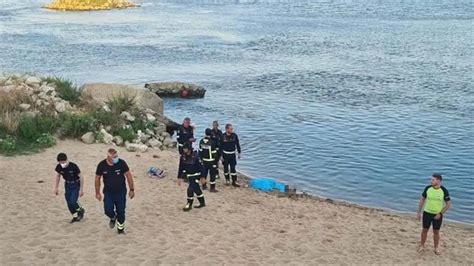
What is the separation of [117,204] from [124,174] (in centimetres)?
64

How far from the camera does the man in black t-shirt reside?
12.2 metres

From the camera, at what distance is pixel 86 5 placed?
10375cm

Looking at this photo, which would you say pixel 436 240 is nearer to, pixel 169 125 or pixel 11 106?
pixel 11 106

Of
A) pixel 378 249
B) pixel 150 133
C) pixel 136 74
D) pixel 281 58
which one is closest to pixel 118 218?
pixel 378 249

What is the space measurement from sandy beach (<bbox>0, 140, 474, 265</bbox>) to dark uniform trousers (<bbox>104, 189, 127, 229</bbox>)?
381mm

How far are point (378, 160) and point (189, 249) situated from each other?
41.1ft

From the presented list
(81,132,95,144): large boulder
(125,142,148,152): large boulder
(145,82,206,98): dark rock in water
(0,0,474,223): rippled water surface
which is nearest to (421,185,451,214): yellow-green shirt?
(0,0,474,223): rippled water surface

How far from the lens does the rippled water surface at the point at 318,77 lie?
21734mm

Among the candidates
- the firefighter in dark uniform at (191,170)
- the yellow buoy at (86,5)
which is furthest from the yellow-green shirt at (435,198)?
the yellow buoy at (86,5)

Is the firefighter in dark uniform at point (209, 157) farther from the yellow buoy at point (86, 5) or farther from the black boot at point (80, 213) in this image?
the yellow buoy at point (86, 5)

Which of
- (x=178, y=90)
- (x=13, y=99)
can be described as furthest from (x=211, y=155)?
(x=178, y=90)

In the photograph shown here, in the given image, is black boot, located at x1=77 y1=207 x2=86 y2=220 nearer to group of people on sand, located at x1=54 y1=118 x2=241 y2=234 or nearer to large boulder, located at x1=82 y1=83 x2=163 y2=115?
group of people on sand, located at x1=54 y1=118 x2=241 y2=234

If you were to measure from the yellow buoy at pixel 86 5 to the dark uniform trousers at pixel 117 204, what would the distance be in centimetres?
9421

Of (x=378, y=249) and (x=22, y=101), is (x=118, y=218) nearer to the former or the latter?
(x=378, y=249)
